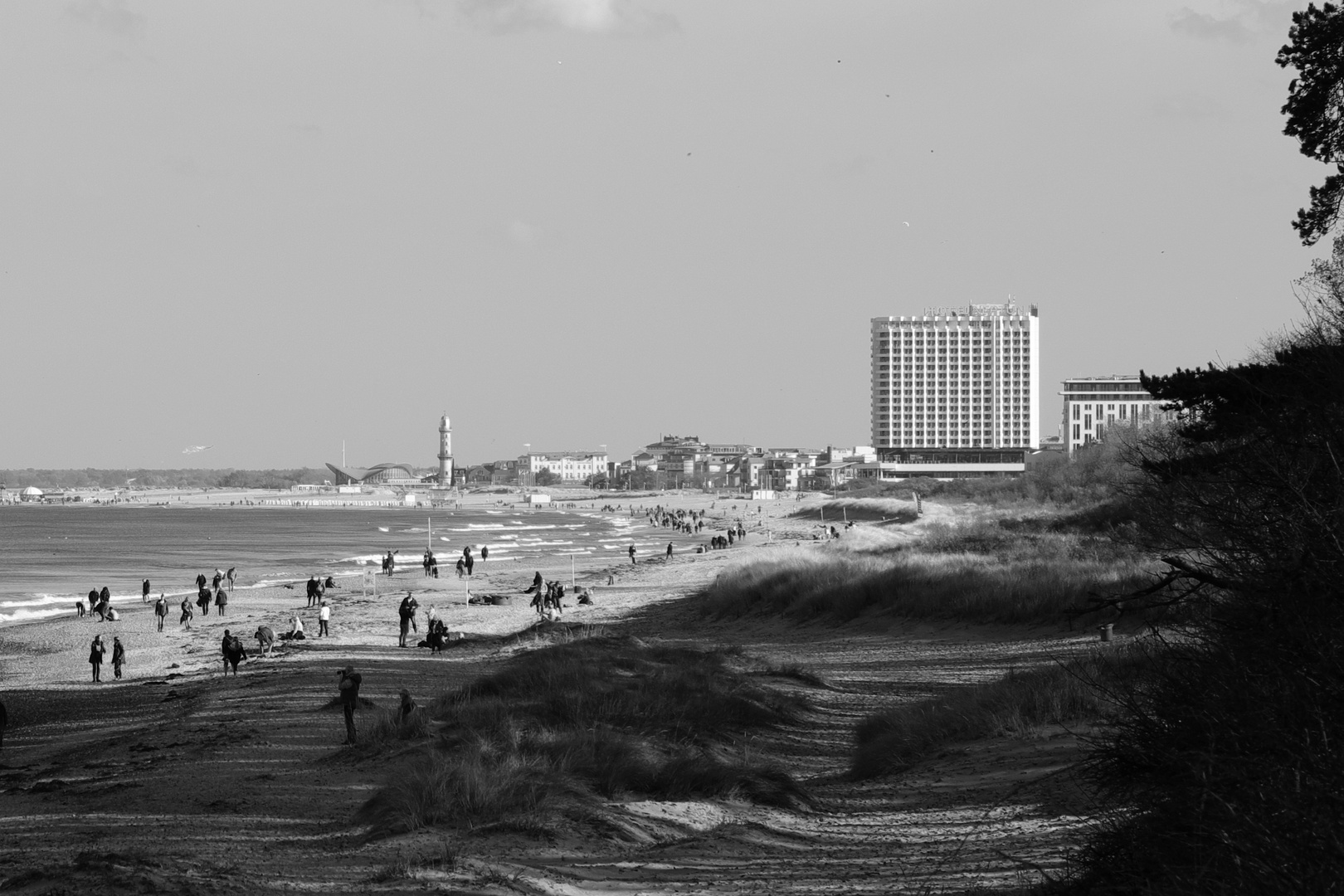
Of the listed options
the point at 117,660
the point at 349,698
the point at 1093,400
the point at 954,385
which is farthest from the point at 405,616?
the point at 954,385

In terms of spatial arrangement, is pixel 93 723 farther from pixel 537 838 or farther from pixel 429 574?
pixel 429 574

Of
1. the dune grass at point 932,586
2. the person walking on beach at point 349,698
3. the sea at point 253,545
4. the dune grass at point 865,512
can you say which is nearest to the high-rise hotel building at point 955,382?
the sea at point 253,545

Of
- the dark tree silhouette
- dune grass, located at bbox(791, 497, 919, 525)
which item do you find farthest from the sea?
the dark tree silhouette

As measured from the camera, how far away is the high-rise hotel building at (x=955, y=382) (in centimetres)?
18425

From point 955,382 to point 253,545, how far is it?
405 feet

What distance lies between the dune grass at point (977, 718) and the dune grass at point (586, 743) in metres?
1.18

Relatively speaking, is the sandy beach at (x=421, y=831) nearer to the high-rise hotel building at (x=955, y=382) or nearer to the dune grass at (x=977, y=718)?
the dune grass at (x=977, y=718)

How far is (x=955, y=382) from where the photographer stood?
186 m

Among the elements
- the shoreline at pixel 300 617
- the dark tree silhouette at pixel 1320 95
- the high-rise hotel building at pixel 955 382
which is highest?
the high-rise hotel building at pixel 955 382

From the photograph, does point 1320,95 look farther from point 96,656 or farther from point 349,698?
point 96,656

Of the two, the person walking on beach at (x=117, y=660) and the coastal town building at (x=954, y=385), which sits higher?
the coastal town building at (x=954, y=385)

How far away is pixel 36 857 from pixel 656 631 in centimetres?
2084

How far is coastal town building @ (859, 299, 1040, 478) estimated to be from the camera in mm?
183625

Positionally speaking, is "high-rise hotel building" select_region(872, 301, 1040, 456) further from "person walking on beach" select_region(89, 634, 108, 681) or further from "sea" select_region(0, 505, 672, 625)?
"person walking on beach" select_region(89, 634, 108, 681)
